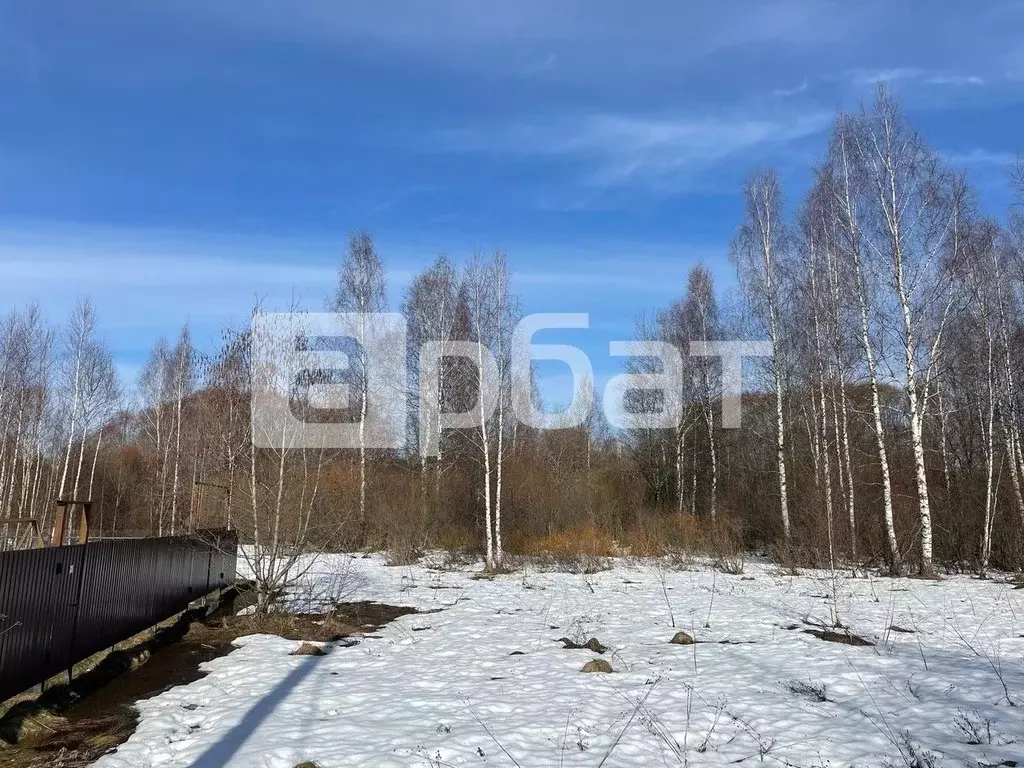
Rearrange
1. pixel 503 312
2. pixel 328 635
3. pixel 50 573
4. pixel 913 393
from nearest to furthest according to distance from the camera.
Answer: pixel 50 573 → pixel 328 635 → pixel 913 393 → pixel 503 312

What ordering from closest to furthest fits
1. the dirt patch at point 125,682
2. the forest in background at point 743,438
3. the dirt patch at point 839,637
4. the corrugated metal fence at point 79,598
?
1. the dirt patch at point 125,682
2. the corrugated metal fence at point 79,598
3. the dirt patch at point 839,637
4. the forest in background at point 743,438

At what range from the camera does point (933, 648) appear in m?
7.64

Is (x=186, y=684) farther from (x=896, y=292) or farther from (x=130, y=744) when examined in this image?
(x=896, y=292)

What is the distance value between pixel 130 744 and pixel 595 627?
601 centimetres

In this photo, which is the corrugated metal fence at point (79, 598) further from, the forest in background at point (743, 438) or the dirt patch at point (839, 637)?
the dirt patch at point (839, 637)

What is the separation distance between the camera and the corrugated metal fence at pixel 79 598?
5.54 metres

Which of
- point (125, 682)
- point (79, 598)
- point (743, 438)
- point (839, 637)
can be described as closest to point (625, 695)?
point (839, 637)

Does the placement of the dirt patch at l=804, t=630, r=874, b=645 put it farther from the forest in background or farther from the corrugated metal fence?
the corrugated metal fence

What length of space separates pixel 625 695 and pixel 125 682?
4939 mm

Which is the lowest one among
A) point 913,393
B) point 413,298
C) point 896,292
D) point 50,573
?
point 50,573

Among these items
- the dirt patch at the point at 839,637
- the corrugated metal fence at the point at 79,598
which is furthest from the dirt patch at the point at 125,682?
the dirt patch at the point at 839,637

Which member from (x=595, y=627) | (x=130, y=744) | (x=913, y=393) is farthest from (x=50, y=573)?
(x=913, y=393)

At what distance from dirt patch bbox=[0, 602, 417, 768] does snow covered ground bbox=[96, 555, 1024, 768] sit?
28cm

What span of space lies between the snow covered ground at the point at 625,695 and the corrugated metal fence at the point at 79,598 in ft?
3.44
